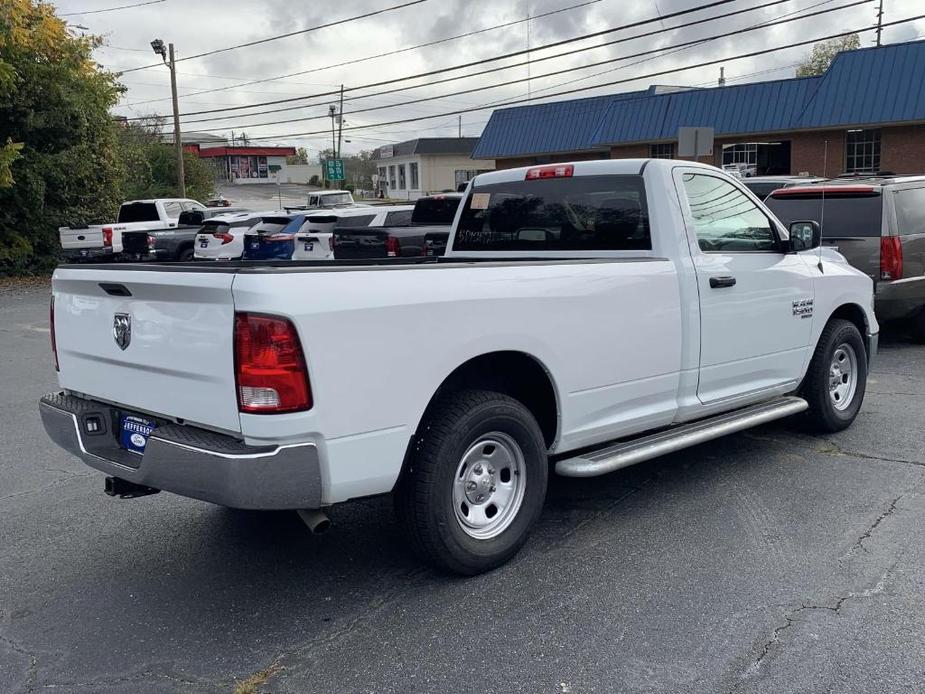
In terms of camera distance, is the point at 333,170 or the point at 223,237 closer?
the point at 223,237

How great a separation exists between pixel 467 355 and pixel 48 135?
23494mm

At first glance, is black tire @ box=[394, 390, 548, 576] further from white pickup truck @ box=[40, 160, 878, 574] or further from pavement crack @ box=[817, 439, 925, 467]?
pavement crack @ box=[817, 439, 925, 467]

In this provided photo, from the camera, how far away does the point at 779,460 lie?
20.1 ft

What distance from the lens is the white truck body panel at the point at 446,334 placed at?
11.6 feet

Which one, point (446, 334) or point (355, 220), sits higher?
point (355, 220)

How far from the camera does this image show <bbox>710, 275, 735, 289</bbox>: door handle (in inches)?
207

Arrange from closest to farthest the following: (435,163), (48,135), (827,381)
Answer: (827,381), (48,135), (435,163)

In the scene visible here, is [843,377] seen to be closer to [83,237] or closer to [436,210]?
[436,210]

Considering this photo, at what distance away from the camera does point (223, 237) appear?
66.4 ft

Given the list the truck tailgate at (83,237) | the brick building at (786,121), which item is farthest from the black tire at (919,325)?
the truck tailgate at (83,237)

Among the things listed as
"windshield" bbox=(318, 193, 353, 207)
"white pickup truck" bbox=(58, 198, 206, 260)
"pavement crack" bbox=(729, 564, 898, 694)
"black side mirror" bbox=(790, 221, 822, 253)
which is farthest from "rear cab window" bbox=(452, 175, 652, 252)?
"windshield" bbox=(318, 193, 353, 207)

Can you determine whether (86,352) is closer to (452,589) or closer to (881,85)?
(452,589)

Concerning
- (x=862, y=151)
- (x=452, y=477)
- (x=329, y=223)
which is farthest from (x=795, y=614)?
(x=862, y=151)

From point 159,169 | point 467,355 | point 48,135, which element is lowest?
point 467,355
